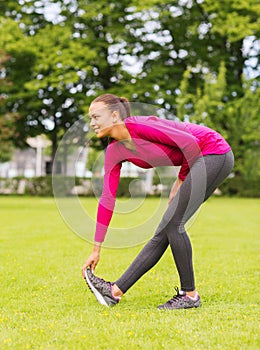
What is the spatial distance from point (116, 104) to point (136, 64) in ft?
92.6

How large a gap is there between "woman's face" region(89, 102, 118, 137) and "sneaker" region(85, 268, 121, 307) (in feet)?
4.08

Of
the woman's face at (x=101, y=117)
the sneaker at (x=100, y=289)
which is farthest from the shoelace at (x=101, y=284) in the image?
the woman's face at (x=101, y=117)

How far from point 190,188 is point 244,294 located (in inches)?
60.9

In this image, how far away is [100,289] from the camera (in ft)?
16.5

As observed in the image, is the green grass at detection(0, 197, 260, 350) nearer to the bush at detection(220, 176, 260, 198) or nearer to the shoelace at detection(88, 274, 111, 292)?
the shoelace at detection(88, 274, 111, 292)

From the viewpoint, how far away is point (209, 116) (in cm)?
2838

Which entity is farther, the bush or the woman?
the bush

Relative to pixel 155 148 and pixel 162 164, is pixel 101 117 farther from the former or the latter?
pixel 162 164

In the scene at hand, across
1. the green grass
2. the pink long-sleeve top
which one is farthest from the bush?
the pink long-sleeve top

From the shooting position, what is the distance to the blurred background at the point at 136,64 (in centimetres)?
2881

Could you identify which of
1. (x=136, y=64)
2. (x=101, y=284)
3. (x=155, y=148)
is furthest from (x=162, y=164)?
(x=136, y=64)

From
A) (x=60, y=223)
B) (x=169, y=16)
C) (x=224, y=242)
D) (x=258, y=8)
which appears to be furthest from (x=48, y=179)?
(x=224, y=242)

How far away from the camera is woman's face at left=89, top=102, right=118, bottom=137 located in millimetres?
4652

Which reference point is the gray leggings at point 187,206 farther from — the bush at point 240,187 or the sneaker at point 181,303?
the bush at point 240,187
